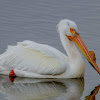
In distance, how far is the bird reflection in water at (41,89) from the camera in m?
8.11

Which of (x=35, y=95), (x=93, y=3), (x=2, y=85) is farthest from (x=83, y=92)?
(x=93, y=3)

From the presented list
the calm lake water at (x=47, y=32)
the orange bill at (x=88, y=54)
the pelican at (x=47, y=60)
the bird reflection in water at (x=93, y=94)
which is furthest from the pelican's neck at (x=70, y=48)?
the bird reflection in water at (x=93, y=94)

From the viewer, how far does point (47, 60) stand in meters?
9.15

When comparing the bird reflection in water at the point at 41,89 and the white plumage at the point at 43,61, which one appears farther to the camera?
the white plumage at the point at 43,61

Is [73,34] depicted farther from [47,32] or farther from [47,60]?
[47,32]

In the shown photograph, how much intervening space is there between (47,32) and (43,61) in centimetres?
247

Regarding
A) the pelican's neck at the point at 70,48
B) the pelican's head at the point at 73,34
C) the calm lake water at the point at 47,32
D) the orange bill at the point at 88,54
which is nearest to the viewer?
the calm lake water at the point at 47,32

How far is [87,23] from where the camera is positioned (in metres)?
12.3

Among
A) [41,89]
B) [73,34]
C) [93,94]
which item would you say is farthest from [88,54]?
[41,89]

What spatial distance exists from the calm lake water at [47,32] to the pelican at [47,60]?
0.16 m

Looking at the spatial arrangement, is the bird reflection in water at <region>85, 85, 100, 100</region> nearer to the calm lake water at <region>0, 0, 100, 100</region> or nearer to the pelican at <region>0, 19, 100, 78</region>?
the calm lake water at <region>0, 0, 100, 100</region>

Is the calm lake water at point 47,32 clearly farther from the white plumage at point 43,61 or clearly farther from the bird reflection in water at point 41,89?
the white plumage at point 43,61

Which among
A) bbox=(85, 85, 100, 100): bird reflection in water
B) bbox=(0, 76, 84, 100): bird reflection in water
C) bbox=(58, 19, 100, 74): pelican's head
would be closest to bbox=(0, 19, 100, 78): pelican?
bbox=(58, 19, 100, 74): pelican's head

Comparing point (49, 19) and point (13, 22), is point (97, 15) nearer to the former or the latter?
point (49, 19)
